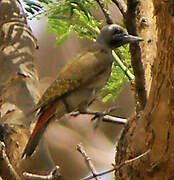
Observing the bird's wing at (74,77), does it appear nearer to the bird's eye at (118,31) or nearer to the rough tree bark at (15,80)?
the bird's eye at (118,31)

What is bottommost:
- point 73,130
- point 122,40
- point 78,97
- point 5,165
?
point 73,130

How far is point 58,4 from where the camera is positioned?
10.4 feet

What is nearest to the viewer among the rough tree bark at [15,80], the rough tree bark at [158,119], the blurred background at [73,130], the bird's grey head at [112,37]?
the rough tree bark at [158,119]

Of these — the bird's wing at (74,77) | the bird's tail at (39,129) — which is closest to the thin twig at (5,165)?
the bird's tail at (39,129)

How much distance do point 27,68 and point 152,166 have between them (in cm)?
114

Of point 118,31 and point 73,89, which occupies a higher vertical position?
point 118,31

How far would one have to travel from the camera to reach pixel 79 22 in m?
3.12

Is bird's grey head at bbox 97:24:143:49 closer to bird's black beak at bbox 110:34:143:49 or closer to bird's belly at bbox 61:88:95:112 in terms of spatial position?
bird's black beak at bbox 110:34:143:49

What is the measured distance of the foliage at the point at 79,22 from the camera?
3.06m

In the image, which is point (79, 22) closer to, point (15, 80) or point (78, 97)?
point (15, 80)

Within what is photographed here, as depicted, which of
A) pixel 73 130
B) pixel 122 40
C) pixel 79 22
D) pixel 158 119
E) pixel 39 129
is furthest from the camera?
pixel 73 130

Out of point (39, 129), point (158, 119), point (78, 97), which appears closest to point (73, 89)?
point (78, 97)

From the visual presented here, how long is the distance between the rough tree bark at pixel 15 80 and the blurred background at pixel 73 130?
122 centimetres

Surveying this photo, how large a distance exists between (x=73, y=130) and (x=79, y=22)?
2.16 meters
